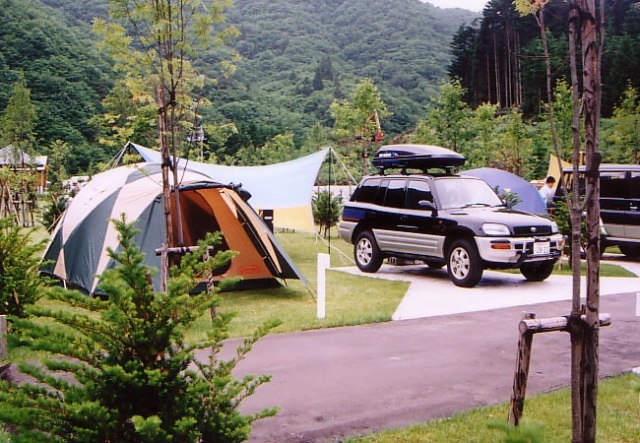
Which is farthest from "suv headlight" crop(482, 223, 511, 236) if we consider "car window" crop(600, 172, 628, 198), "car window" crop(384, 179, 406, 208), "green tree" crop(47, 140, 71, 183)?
"green tree" crop(47, 140, 71, 183)

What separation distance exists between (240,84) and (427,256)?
2602 inches

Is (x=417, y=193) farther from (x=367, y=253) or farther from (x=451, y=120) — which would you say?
(x=451, y=120)

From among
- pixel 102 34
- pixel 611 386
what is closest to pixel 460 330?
pixel 611 386

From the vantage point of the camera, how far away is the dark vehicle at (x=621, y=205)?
14.1 m

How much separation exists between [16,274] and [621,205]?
11936 mm

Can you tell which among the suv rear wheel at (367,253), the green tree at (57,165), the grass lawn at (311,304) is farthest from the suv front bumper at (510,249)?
the green tree at (57,165)

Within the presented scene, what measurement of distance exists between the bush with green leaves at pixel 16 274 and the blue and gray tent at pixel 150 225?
5.39 ft

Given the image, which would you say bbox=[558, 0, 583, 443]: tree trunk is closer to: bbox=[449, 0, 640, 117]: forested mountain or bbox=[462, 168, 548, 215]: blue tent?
bbox=[462, 168, 548, 215]: blue tent

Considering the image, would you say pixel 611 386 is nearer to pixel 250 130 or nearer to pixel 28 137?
pixel 28 137

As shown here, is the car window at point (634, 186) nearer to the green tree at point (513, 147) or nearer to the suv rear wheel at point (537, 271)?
the suv rear wheel at point (537, 271)

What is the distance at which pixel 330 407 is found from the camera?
5.41 meters

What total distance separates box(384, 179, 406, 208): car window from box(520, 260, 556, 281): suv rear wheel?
2.48 meters

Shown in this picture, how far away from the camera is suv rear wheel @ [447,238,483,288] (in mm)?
11086

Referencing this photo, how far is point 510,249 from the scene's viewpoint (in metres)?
10.8
